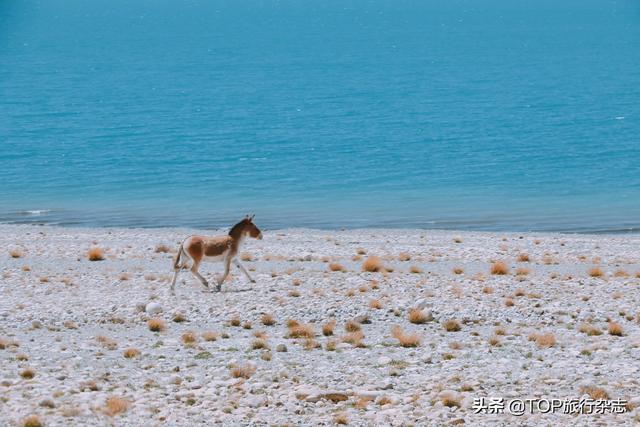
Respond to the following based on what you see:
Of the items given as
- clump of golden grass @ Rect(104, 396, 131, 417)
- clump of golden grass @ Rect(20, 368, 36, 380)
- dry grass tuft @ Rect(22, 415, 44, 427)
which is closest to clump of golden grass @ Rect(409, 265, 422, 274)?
clump of golden grass @ Rect(20, 368, 36, 380)

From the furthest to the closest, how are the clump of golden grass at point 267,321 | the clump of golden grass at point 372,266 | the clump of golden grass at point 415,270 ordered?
1. the clump of golden grass at point 415,270
2. the clump of golden grass at point 372,266
3. the clump of golden grass at point 267,321

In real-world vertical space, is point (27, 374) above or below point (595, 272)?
below

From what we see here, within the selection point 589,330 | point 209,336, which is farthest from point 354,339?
point 589,330

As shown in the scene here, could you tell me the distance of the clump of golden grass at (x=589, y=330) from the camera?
2073cm

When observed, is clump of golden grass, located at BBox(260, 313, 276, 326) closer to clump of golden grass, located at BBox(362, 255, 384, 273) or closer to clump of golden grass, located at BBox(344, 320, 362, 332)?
clump of golden grass, located at BBox(344, 320, 362, 332)

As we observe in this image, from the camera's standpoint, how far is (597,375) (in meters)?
17.0

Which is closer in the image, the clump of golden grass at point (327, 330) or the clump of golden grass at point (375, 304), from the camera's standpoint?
the clump of golden grass at point (327, 330)

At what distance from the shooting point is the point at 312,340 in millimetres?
19953

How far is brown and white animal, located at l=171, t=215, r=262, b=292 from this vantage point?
24609mm

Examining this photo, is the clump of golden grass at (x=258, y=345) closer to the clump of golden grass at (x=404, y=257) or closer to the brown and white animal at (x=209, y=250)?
the brown and white animal at (x=209, y=250)

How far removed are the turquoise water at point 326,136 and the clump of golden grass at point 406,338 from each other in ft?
89.0

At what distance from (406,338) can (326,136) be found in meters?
63.6

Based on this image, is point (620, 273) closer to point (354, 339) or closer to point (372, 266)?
point (372, 266)

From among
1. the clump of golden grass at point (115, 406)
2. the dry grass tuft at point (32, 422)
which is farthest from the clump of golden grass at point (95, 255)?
the dry grass tuft at point (32, 422)
